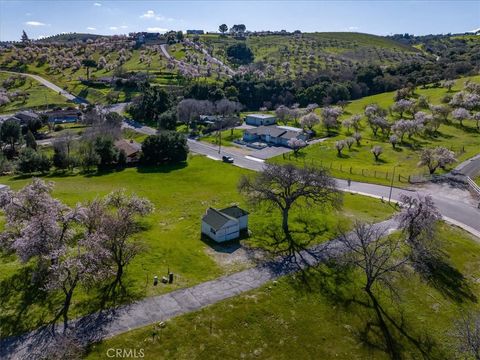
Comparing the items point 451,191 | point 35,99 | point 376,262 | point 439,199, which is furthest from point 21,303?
point 35,99

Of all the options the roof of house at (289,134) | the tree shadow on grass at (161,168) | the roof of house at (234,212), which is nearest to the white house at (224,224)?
the roof of house at (234,212)

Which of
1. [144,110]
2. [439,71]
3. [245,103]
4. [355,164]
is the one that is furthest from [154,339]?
[439,71]

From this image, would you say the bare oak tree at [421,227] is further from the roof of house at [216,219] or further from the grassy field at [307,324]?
the roof of house at [216,219]

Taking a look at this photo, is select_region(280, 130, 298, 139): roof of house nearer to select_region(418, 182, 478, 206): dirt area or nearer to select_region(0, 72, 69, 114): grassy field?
select_region(418, 182, 478, 206): dirt area

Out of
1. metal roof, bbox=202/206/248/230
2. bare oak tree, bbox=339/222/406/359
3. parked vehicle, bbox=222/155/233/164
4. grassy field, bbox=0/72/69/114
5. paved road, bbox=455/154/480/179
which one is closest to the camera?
bare oak tree, bbox=339/222/406/359

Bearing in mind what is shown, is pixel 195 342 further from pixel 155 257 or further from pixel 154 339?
pixel 155 257

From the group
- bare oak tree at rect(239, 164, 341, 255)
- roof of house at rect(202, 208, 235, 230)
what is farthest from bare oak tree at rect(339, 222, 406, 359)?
roof of house at rect(202, 208, 235, 230)
